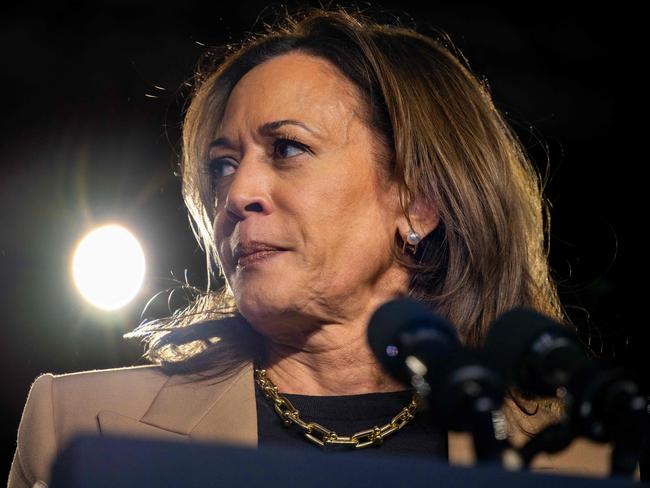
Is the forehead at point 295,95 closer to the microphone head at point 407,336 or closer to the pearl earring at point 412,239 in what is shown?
the pearl earring at point 412,239

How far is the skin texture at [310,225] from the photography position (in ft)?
7.41

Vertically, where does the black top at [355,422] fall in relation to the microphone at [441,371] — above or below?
below

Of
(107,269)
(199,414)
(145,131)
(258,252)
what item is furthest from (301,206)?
(145,131)

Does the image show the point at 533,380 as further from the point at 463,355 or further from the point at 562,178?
the point at 562,178

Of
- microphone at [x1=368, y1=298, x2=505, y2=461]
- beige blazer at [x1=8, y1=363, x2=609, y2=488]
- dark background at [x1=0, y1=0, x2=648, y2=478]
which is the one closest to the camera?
microphone at [x1=368, y1=298, x2=505, y2=461]

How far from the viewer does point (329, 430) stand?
2.24 m

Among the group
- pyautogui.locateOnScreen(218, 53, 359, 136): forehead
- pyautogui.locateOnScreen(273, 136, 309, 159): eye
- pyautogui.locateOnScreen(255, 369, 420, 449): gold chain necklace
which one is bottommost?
pyautogui.locateOnScreen(255, 369, 420, 449): gold chain necklace

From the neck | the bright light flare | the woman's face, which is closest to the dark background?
the bright light flare

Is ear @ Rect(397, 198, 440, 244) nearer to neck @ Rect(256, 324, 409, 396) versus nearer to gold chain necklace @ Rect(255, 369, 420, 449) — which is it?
neck @ Rect(256, 324, 409, 396)

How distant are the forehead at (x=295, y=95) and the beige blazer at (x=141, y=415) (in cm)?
65

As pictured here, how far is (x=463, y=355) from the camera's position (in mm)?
1058

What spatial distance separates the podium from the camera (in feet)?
2.93

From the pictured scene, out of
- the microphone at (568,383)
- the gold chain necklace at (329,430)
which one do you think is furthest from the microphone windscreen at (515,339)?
the gold chain necklace at (329,430)

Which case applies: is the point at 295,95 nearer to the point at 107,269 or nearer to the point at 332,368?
the point at 332,368
